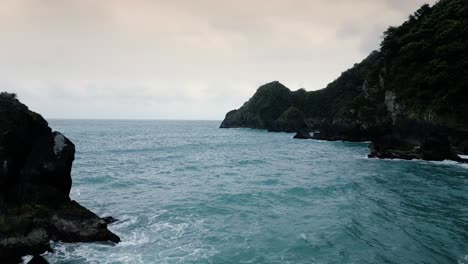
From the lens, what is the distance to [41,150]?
18922 mm

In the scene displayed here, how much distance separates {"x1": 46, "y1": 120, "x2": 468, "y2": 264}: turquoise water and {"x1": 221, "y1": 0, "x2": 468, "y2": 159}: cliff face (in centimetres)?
1160

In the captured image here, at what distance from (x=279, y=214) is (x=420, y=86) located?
156ft

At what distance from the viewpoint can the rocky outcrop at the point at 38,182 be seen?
672 inches

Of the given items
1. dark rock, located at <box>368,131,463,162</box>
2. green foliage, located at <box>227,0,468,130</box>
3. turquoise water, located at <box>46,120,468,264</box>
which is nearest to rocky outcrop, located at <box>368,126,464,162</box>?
dark rock, located at <box>368,131,463,162</box>

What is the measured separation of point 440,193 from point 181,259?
25.4 meters

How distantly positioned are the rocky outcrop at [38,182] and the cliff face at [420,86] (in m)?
51.5

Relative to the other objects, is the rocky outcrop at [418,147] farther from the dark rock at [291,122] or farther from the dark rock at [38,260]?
the dark rock at [291,122]

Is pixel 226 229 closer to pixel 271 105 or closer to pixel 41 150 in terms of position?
pixel 41 150

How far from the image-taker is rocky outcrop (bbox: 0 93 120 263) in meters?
17.1

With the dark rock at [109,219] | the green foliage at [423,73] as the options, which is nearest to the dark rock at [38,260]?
the dark rock at [109,219]

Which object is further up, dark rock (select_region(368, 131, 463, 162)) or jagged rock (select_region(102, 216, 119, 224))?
dark rock (select_region(368, 131, 463, 162))

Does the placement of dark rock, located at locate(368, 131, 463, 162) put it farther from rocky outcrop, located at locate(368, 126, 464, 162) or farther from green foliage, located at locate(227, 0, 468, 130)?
green foliage, located at locate(227, 0, 468, 130)

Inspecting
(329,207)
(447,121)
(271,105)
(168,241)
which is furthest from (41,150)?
(271,105)

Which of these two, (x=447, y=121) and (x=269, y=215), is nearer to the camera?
(x=269, y=215)
